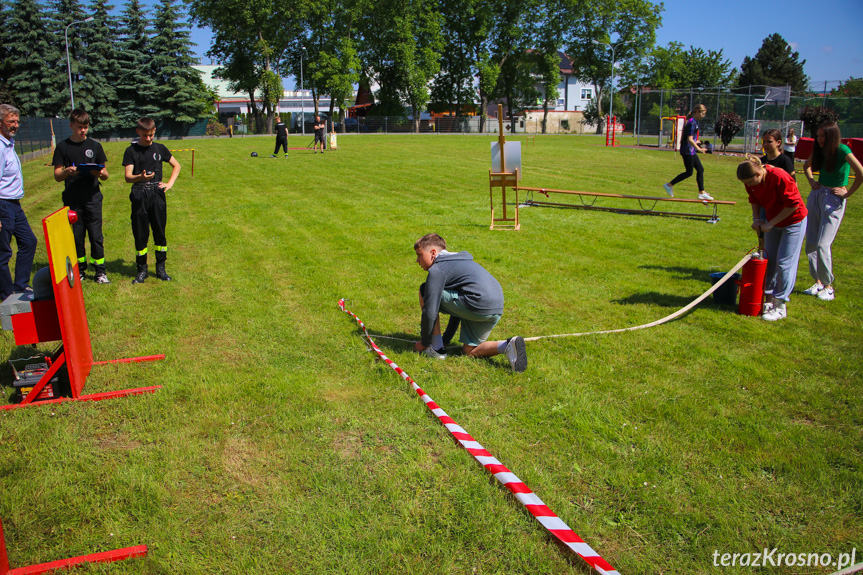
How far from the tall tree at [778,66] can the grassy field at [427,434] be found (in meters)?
78.6

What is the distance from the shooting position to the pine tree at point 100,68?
5200 cm

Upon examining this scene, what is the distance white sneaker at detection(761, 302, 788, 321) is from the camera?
6301 millimetres

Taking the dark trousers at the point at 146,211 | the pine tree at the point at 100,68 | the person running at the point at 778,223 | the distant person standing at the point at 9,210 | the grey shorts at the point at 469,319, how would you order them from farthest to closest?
1. the pine tree at the point at 100,68
2. the dark trousers at the point at 146,211
3. the distant person standing at the point at 9,210
4. the person running at the point at 778,223
5. the grey shorts at the point at 469,319

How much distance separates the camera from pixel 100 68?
2078 inches

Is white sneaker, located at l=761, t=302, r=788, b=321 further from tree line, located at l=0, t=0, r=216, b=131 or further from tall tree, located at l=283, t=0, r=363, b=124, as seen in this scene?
tall tree, located at l=283, t=0, r=363, b=124

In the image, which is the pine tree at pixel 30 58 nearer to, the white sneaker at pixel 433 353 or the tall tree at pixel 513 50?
the tall tree at pixel 513 50

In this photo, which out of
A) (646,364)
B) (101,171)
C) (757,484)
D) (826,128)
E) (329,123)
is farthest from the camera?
(329,123)

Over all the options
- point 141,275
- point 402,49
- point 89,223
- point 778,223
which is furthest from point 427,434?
point 402,49

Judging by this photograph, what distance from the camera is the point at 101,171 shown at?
24.8ft

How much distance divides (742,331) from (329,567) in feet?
15.8

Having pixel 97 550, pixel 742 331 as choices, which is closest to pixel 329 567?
pixel 97 550

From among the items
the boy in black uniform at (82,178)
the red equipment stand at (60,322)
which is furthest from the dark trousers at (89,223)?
the red equipment stand at (60,322)

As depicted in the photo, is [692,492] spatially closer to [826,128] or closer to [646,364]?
[646,364]

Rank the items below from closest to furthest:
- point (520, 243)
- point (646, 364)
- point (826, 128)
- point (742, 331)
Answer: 1. point (646, 364)
2. point (742, 331)
3. point (826, 128)
4. point (520, 243)
